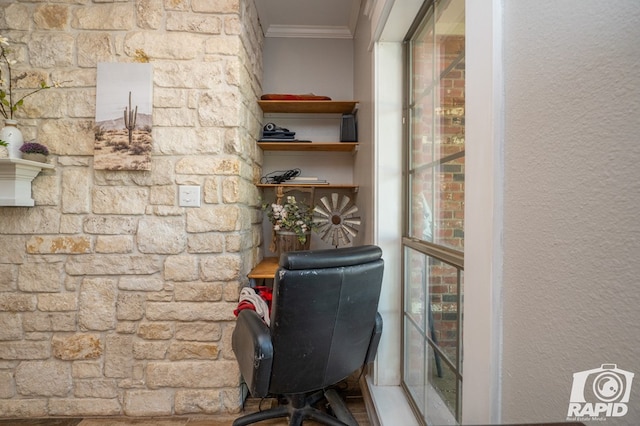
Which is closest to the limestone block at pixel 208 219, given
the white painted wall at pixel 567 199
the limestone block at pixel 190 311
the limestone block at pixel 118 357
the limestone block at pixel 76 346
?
the limestone block at pixel 190 311

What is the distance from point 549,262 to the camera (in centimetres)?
51

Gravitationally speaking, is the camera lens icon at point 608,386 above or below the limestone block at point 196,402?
above

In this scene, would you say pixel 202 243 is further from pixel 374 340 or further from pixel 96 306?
pixel 374 340

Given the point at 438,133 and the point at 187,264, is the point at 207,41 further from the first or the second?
the point at 438,133

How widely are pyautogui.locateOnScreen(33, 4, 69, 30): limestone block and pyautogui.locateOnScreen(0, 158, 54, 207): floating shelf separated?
862 mm

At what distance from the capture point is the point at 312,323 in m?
1.36

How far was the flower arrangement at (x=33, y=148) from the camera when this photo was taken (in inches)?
71.8

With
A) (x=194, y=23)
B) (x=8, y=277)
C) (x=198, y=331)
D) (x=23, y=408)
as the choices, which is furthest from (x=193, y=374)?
(x=194, y=23)

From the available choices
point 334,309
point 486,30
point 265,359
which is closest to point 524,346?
point 486,30

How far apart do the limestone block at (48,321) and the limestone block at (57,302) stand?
0.10 ft

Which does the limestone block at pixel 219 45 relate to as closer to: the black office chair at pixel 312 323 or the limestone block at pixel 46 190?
the limestone block at pixel 46 190

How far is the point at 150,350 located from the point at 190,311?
33 cm

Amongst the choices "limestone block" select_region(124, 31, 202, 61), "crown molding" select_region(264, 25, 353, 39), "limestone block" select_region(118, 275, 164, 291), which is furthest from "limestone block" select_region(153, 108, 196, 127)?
"crown molding" select_region(264, 25, 353, 39)

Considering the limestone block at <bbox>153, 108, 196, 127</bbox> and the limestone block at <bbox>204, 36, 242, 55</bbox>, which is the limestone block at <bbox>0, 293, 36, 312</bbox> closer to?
the limestone block at <bbox>153, 108, 196, 127</bbox>
